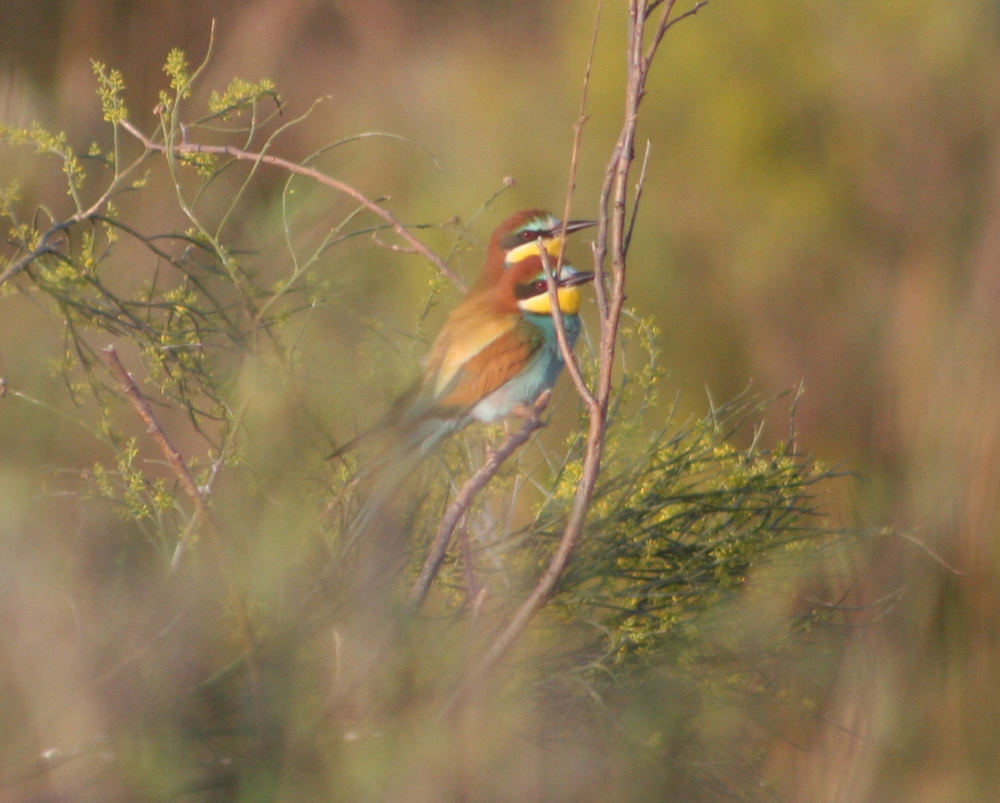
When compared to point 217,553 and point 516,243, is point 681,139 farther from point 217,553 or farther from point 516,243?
point 217,553

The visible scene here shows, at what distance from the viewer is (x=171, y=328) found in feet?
2.45

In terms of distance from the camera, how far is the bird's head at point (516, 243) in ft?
4.10

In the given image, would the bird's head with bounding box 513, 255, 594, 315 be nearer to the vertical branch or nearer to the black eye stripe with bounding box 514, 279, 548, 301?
the black eye stripe with bounding box 514, 279, 548, 301

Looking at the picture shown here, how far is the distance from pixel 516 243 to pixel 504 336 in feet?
0.32

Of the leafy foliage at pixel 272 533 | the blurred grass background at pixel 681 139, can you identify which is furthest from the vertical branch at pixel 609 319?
the blurred grass background at pixel 681 139

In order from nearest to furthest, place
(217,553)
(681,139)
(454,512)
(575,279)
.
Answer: (217,553), (454,512), (575,279), (681,139)

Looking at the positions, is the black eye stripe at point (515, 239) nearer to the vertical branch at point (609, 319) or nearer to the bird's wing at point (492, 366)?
the bird's wing at point (492, 366)

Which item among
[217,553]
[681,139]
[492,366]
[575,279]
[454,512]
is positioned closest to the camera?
[217,553]

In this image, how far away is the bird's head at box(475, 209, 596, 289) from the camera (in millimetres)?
1249

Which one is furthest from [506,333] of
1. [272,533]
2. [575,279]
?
[272,533]

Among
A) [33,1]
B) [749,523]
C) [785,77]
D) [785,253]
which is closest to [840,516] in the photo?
[749,523]

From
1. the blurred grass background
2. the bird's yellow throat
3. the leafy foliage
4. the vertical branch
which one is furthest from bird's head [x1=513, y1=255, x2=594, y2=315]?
the vertical branch

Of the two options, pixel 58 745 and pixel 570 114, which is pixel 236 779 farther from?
pixel 570 114

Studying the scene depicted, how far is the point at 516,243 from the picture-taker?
1.30m
